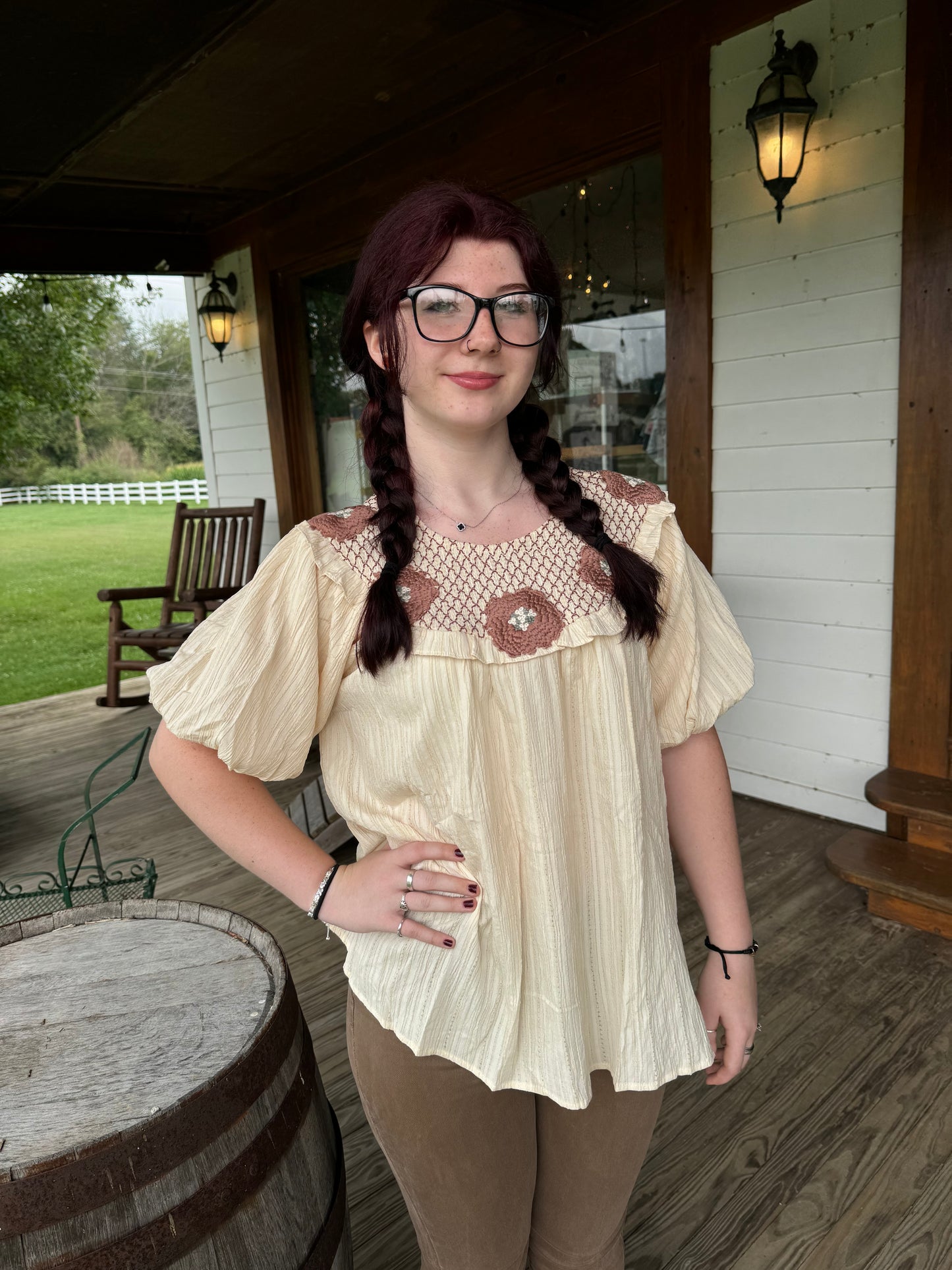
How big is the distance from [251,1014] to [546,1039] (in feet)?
0.99

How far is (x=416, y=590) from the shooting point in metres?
0.81

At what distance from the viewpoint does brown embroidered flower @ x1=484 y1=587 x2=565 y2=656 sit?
0.79 m

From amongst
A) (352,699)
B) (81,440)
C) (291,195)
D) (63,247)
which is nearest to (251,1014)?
(352,699)

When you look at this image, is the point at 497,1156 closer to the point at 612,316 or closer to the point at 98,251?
the point at 612,316

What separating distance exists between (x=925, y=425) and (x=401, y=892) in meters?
2.21

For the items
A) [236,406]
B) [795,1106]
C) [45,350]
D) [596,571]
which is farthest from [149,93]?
[45,350]

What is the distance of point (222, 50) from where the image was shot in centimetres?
296

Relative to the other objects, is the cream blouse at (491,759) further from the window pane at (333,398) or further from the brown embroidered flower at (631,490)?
the window pane at (333,398)

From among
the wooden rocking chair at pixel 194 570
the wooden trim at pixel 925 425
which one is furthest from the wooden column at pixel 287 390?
the wooden trim at pixel 925 425

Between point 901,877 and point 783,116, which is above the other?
point 783,116

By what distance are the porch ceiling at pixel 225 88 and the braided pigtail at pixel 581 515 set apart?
246 centimetres

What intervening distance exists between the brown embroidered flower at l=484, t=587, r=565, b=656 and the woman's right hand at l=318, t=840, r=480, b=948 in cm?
19

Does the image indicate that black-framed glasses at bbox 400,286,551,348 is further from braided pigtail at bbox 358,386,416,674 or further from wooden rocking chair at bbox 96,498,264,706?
wooden rocking chair at bbox 96,498,264,706

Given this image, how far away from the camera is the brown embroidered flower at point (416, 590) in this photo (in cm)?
79
